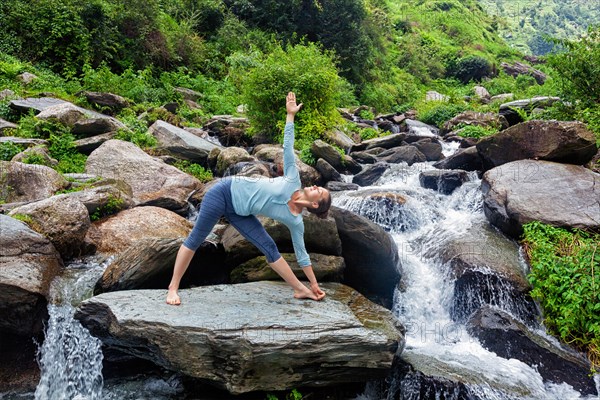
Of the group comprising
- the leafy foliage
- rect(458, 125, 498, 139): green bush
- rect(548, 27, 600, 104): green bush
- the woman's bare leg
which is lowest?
the leafy foliage

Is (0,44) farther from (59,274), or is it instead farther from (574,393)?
(574,393)

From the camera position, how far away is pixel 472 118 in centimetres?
1803

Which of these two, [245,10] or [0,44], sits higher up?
[245,10]

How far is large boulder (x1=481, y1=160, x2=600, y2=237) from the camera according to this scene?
714 centimetres

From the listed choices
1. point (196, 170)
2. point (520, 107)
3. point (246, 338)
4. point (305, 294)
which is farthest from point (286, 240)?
point (520, 107)

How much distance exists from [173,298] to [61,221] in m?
2.71

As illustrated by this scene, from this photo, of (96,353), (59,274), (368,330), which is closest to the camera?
(368,330)

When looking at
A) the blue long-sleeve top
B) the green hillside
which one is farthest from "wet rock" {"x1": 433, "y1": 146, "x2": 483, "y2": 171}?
the green hillside

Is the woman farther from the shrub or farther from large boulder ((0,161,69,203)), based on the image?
the shrub

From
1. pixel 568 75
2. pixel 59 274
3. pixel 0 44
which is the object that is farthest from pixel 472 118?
pixel 0 44

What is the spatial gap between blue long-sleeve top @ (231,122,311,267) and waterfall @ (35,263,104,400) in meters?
2.38

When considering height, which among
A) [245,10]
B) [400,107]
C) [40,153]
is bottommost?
[400,107]

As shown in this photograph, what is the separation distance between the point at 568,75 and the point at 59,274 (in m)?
11.8

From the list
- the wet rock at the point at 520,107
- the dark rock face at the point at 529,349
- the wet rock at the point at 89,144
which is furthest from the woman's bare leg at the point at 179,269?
the wet rock at the point at 520,107
